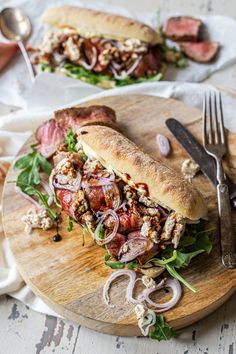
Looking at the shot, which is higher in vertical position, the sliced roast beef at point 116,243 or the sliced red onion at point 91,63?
the sliced red onion at point 91,63

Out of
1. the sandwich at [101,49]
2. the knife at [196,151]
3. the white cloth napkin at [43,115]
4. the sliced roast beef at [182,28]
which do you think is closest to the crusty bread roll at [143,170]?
the knife at [196,151]

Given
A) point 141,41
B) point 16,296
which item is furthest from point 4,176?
point 141,41

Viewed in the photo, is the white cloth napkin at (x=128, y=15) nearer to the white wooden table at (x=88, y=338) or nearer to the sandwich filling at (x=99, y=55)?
the sandwich filling at (x=99, y=55)

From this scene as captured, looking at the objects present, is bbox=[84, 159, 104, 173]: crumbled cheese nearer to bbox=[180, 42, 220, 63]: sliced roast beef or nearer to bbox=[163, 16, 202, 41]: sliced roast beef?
bbox=[180, 42, 220, 63]: sliced roast beef

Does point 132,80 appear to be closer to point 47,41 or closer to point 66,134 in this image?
point 47,41

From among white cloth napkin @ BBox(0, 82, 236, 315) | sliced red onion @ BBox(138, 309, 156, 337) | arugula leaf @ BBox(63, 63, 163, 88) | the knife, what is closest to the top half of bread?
arugula leaf @ BBox(63, 63, 163, 88)

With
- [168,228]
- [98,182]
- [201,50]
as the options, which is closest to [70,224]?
[98,182]
